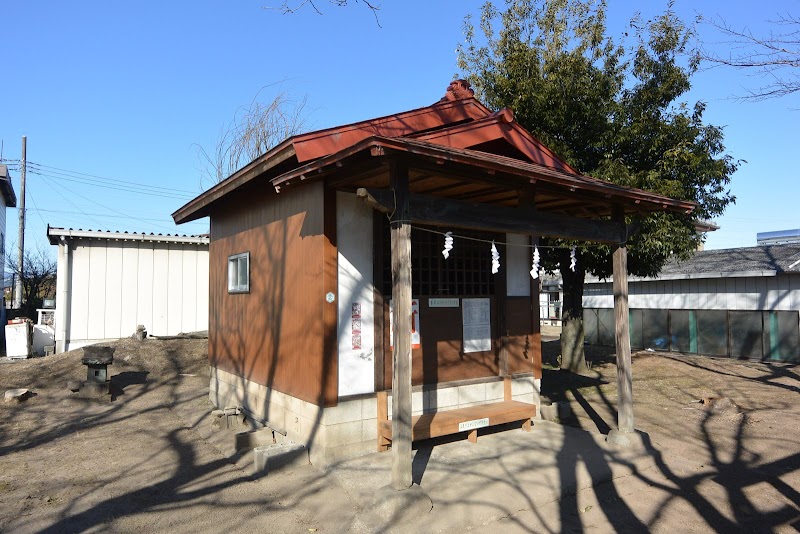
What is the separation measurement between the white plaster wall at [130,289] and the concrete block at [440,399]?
35.2 feet

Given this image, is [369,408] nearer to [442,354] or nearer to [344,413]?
[344,413]

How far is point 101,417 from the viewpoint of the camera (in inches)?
339

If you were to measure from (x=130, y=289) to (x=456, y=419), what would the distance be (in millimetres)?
11604

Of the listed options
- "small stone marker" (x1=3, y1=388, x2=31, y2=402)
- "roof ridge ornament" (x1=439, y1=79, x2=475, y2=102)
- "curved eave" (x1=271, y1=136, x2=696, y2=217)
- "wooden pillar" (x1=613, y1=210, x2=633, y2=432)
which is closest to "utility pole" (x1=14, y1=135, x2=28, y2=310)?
"small stone marker" (x1=3, y1=388, x2=31, y2=402)

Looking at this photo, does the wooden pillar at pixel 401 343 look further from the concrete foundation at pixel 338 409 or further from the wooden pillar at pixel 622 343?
the wooden pillar at pixel 622 343

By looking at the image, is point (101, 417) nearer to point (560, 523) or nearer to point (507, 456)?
point (507, 456)

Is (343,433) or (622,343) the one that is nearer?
(343,433)

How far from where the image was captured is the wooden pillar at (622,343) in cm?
690

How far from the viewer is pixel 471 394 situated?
7.39 metres

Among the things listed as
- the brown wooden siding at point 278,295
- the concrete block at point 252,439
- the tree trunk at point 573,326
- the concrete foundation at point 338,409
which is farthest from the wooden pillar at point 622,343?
the tree trunk at point 573,326

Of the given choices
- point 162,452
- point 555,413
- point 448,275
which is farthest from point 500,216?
point 162,452

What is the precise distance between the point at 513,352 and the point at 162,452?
500 centimetres

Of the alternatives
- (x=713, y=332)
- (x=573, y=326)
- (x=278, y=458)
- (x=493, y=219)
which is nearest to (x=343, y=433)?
(x=278, y=458)

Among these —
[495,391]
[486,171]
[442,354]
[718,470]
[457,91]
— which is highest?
[457,91]
